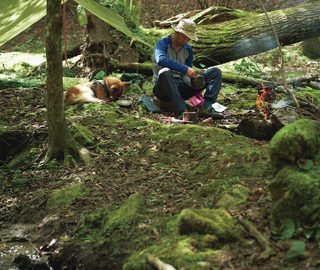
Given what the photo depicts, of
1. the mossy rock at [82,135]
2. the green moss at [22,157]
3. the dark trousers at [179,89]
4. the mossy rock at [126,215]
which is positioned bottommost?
the green moss at [22,157]

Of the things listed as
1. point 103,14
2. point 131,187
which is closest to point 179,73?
point 103,14

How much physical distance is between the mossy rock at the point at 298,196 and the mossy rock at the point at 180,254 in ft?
1.53

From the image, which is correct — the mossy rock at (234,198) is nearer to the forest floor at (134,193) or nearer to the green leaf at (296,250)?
the forest floor at (134,193)

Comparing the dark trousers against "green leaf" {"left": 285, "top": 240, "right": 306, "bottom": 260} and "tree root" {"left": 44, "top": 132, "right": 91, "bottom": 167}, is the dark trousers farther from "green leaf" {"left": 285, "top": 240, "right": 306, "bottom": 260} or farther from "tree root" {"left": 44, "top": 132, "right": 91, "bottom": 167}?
"green leaf" {"left": 285, "top": 240, "right": 306, "bottom": 260}

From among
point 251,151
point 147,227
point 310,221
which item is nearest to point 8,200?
point 147,227

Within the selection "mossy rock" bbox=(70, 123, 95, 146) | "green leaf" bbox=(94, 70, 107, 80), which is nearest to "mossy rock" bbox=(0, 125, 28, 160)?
"mossy rock" bbox=(70, 123, 95, 146)

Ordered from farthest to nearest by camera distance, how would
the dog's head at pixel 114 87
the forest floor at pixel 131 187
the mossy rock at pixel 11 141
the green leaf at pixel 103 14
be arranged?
1. the dog's head at pixel 114 87
2. the mossy rock at pixel 11 141
3. the green leaf at pixel 103 14
4. the forest floor at pixel 131 187

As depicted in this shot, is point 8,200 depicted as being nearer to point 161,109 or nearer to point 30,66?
point 161,109

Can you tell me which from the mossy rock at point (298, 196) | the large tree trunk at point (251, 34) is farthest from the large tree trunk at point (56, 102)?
the large tree trunk at point (251, 34)

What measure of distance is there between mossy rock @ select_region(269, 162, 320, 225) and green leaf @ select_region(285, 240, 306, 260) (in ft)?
0.70

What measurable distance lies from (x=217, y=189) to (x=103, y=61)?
514cm

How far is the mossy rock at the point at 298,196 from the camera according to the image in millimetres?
2736

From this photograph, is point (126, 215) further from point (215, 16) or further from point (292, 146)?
point (215, 16)

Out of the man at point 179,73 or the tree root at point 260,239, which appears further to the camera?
the man at point 179,73
